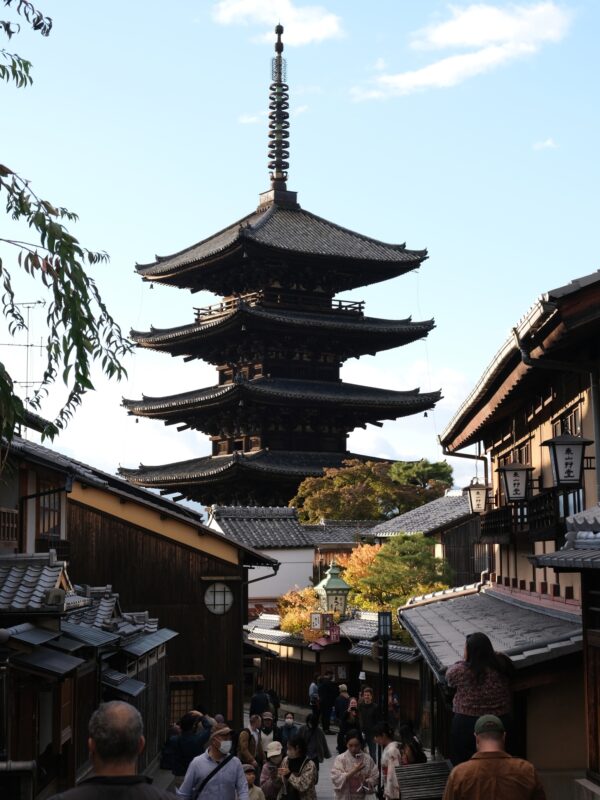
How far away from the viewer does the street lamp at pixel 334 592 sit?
3777 cm

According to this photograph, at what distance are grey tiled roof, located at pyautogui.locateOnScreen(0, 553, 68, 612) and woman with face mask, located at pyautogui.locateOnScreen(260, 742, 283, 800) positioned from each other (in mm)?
3145

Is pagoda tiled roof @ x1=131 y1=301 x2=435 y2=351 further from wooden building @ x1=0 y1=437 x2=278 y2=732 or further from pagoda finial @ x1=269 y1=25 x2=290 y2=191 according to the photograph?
wooden building @ x1=0 y1=437 x2=278 y2=732

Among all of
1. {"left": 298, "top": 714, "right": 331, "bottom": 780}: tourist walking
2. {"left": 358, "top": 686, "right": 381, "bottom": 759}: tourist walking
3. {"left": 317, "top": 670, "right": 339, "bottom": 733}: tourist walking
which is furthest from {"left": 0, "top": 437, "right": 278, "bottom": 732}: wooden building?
{"left": 298, "top": 714, "right": 331, "bottom": 780}: tourist walking

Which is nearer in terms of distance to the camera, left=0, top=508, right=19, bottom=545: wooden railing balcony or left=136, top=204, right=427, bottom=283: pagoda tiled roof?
left=0, top=508, right=19, bottom=545: wooden railing balcony

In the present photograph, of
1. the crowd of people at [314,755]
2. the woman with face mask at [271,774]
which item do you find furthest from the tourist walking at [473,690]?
the woman with face mask at [271,774]

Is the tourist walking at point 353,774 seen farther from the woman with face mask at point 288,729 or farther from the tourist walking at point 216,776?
the woman with face mask at point 288,729

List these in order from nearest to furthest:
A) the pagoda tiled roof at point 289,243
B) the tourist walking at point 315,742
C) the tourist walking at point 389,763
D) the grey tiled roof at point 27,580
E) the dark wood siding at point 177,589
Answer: the grey tiled roof at point 27,580 < the tourist walking at point 389,763 < the tourist walking at point 315,742 < the dark wood siding at point 177,589 < the pagoda tiled roof at point 289,243

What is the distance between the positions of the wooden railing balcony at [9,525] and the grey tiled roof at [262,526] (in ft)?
88.7

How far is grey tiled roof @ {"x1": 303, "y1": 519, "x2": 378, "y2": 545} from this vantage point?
47.9m

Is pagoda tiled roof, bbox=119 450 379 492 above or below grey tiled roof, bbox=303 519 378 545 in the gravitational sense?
above

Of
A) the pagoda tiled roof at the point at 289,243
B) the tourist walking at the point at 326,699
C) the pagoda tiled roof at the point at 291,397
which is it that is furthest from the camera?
the pagoda tiled roof at the point at 289,243

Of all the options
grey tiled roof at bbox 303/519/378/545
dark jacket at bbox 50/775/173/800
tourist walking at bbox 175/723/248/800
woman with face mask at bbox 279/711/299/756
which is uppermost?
grey tiled roof at bbox 303/519/378/545

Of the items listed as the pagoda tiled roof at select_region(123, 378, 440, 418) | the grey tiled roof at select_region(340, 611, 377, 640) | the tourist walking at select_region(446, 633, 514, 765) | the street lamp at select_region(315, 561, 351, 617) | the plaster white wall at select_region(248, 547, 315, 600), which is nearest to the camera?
the tourist walking at select_region(446, 633, 514, 765)

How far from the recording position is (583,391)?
12898 mm
